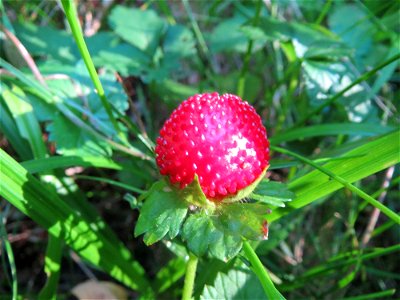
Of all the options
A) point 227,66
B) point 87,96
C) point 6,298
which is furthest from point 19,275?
point 227,66

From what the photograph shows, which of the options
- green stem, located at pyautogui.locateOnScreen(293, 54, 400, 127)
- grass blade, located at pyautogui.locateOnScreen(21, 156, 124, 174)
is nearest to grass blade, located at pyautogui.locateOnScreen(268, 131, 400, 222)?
green stem, located at pyautogui.locateOnScreen(293, 54, 400, 127)

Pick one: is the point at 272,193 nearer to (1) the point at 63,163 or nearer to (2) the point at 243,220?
(2) the point at 243,220

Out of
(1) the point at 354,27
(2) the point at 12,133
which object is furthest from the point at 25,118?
(1) the point at 354,27

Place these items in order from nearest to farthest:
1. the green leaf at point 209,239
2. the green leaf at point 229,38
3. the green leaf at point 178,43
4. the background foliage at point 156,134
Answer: the green leaf at point 209,239 → the background foliage at point 156,134 → the green leaf at point 178,43 → the green leaf at point 229,38

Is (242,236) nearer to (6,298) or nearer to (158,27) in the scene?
(6,298)

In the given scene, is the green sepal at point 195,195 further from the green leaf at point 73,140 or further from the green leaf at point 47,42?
the green leaf at point 47,42

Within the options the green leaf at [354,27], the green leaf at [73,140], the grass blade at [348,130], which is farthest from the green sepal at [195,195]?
the green leaf at [354,27]

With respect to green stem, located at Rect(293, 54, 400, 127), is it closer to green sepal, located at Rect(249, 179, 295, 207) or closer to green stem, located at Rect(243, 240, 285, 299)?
green sepal, located at Rect(249, 179, 295, 207)
